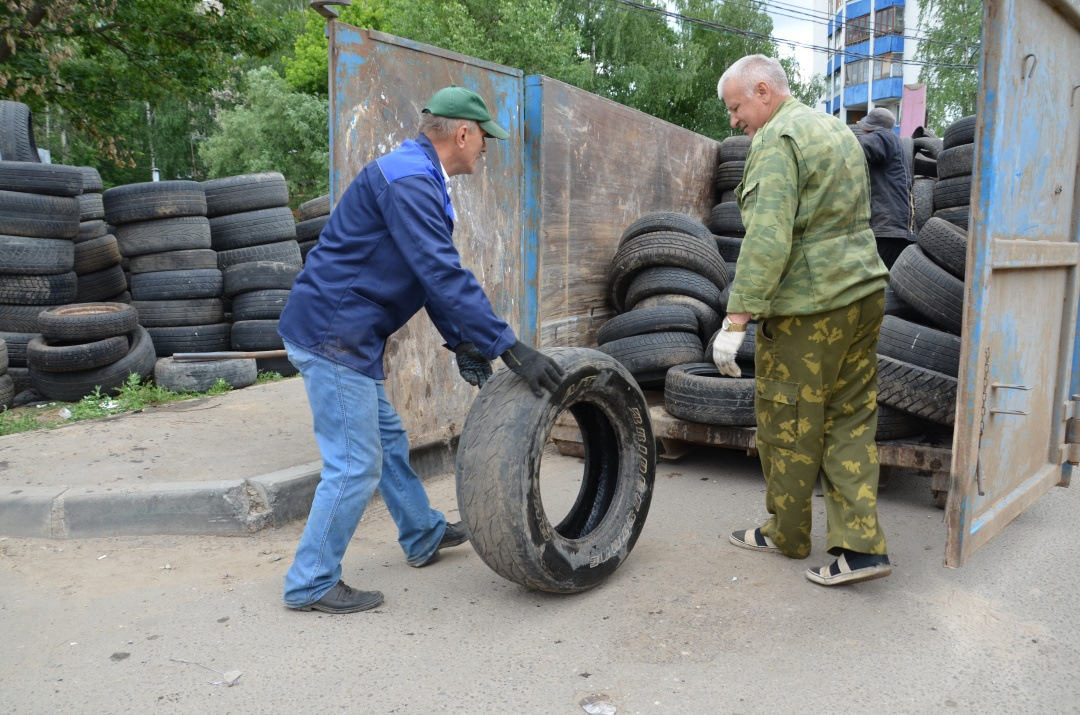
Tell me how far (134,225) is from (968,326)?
25.7ft

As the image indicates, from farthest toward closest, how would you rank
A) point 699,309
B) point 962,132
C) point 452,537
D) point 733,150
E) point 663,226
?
point 733,150, point 663,226, point 699,309, point 962,132, point 452,537

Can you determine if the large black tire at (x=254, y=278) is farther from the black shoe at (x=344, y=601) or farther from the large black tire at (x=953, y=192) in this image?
the large black tire at (x=953, y=192)

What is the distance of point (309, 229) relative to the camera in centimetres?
1061

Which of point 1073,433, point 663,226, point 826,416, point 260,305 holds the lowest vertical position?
point 1073,433

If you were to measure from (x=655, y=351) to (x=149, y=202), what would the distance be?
564 cm

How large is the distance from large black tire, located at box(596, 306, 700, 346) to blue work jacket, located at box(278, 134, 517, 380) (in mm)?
2653

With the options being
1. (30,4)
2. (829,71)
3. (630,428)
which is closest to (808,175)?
(630,428)

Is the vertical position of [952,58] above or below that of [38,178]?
above

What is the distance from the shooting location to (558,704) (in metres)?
2.62

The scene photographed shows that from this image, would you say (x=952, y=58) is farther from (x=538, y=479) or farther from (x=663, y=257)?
(x=538, y=479)

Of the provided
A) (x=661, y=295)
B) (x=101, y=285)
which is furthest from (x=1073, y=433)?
(x=101, y=285)

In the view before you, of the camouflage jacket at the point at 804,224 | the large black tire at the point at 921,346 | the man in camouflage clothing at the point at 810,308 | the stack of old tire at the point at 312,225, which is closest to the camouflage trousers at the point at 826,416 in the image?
the man in camouflage clothing at the point at 810,308

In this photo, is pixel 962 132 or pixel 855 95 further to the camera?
pixel 855 95

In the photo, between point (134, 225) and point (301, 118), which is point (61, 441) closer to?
point (134, 225)
